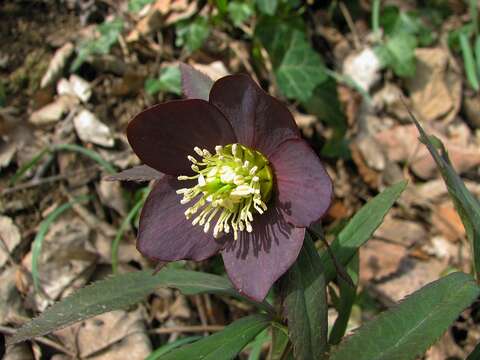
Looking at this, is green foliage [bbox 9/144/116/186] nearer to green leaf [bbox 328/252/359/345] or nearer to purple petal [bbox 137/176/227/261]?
purple petal [bbox 137/176/227/261]

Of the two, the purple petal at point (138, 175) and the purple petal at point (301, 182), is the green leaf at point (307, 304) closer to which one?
the purple petal at point (301, 182)

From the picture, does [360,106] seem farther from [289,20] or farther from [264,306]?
[264,306]

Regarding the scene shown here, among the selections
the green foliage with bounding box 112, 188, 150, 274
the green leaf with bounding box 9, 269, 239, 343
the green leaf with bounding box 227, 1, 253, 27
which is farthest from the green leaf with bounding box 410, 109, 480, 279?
the green leaf with bounding box 227, 1, 253, 27

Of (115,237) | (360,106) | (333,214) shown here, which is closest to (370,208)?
(333,214)

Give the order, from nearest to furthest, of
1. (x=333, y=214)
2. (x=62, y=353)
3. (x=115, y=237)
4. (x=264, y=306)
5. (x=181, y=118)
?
(x=181, y=118), (x=264, y=306), (x=62, y=353), (x=115, y=237), (x=333, y=214)

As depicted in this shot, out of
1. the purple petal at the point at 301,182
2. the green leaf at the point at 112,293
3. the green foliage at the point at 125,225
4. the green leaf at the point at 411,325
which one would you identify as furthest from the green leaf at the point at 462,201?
the green foliage at the point at 125,225
